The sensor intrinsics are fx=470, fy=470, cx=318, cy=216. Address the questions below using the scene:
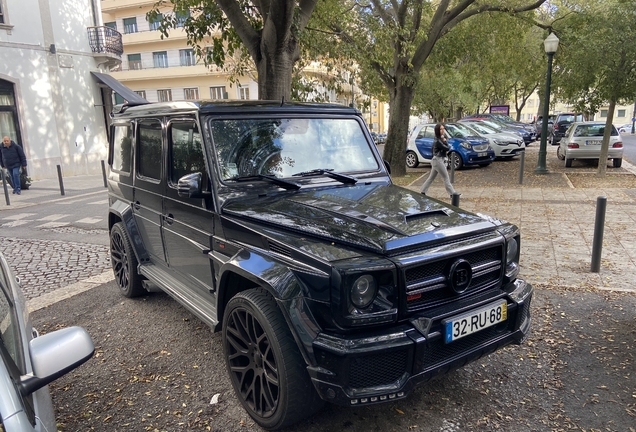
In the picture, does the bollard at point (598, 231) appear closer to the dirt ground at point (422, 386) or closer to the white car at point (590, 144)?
the dirt ground at point (422, 386)

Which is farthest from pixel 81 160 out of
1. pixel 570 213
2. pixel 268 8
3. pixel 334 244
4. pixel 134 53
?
pixel 134 53

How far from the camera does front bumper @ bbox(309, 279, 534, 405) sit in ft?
8.09

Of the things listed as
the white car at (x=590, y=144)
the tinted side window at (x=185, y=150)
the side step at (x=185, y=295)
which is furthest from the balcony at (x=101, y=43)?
the tinted side window at (x=185, y=150)

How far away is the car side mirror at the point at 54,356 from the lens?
172cm

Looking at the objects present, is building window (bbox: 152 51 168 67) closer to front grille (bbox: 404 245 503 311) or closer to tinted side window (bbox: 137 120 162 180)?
tinted side window (bbox: 137 120 162 180)

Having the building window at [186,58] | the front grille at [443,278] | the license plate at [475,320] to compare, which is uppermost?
the building window at [186,58]

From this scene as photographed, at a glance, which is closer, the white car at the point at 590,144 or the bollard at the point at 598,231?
the bollard at the point at 598,231

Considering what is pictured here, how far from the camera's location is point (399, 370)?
2.55 m

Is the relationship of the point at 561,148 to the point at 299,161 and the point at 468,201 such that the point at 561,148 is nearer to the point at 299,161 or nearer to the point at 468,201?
the point at 468,201

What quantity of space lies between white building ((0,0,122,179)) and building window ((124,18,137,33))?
25618mm

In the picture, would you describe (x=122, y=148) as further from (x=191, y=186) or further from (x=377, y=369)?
(x=377, y=369)

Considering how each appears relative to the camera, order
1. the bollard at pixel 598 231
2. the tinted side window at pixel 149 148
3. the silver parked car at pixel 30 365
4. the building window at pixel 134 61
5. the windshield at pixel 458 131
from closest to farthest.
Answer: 1. the silver parked car at pixel 30 365
2. the tinted side window at pixel 149 148
3. the bollard at pixel 598 231
4. the windshield at pixel 458 131
5. the building window at pixel 134 61

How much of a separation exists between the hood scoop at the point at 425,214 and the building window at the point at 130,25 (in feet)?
161

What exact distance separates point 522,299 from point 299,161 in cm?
198
